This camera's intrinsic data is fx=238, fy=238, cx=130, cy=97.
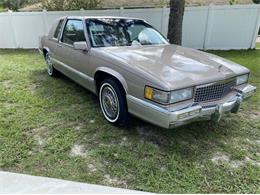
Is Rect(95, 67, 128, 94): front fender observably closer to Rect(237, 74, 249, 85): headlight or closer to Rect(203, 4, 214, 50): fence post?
Rect(237, 74, 249, 85): headlight

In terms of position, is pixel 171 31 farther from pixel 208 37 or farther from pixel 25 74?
pixel 25 74

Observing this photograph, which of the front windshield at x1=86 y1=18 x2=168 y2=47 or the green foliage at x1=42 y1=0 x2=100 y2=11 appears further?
the green foliage at x1=42 y1=0 x2=100 y2=11

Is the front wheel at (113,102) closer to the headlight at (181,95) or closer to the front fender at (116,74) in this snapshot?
the front fender at (116,74)

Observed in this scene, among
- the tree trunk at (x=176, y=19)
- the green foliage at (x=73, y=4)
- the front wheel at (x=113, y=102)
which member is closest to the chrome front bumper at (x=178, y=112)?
the front wheel at (x=113, y=102)

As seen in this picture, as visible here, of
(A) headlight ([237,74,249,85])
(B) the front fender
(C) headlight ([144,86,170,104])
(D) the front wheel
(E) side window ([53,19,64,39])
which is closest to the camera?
(C) headlight ([144,86,170,104])

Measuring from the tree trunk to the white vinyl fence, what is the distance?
2.65 m

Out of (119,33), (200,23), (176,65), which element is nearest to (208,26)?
(200,23)

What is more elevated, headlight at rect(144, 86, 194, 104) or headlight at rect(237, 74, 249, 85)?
headlight at rect(144, 86, 194, 104)

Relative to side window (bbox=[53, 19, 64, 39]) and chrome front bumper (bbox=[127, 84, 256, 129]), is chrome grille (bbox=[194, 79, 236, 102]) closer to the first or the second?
chrome front bumper (bbox=[127, 84, 256, 129])

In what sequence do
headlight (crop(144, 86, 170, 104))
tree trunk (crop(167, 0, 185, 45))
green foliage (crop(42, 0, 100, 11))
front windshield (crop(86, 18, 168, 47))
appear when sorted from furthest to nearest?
green foliage (crop(42, 0, 100, 11)), tree trunk (crop(167, 0, 185, 45)), front windshield (crop(86, 18, 168, 47)), headlight (crop(144, 86, 170, 104))

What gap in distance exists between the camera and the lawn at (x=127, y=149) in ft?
8.86

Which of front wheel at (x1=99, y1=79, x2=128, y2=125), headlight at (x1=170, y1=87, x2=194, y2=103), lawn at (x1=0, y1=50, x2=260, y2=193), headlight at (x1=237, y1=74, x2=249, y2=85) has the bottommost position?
lawn at (x1=0, y1=50, x2=260, y2=193)

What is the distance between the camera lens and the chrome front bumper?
2.79 m

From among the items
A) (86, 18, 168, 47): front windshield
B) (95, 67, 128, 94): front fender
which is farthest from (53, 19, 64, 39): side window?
(95, 67, 128, 94): front fender
